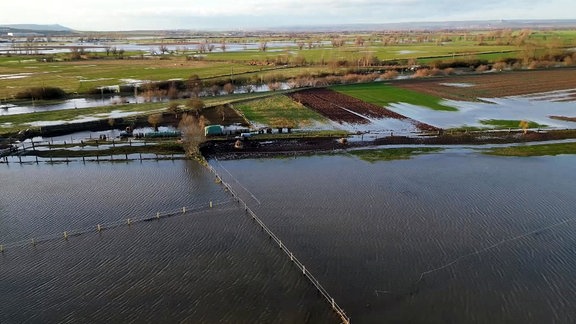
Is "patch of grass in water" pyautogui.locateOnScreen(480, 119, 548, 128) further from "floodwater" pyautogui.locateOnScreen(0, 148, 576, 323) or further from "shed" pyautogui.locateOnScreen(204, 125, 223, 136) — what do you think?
"shed" pyautogui.locateOnScreen(204, 125, 223, 136)

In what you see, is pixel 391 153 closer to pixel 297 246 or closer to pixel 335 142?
pixel 335 142

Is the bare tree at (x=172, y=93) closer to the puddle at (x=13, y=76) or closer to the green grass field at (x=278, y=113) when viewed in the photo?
the green grass field at (x=278, y=113)

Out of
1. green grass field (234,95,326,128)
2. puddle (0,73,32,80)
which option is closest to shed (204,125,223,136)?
green grass field (234,95,326,128)

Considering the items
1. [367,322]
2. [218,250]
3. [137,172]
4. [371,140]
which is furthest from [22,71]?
[367,322]

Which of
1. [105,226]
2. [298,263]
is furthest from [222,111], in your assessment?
[298,263]

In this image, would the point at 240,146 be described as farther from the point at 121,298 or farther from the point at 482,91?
the point at 482,91

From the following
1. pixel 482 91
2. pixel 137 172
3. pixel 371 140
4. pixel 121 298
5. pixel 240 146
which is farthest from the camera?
pixel 482 91
